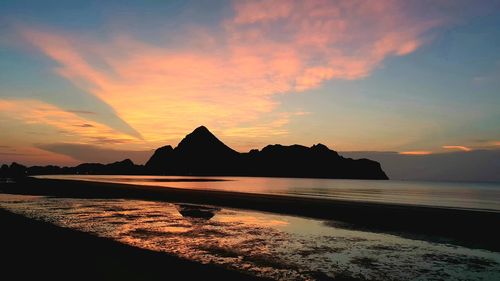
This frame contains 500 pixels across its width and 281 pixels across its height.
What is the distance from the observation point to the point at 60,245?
1467cm

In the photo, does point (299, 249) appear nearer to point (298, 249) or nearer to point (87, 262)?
point (298, 249)

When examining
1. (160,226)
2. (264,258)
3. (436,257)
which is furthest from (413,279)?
(160,226)

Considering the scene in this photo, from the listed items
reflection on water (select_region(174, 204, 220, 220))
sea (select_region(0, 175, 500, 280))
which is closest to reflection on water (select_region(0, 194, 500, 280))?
sea (select_region(0, 175, 500, 280))

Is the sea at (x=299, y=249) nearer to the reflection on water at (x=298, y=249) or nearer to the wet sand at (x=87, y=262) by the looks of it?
the reflection on water at (x=298, y=249)

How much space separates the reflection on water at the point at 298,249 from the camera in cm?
1250

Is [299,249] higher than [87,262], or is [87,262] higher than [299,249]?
[87,262]

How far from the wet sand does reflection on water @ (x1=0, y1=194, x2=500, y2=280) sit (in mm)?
1240

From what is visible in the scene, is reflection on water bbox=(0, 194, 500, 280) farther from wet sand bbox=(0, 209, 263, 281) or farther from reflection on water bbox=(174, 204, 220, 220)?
reflection on water bbox=(174, 204, 220, 220)

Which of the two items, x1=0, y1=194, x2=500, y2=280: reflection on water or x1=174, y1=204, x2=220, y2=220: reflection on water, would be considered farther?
x1=174, y1=204, x2=220, y2=220: reflection on water

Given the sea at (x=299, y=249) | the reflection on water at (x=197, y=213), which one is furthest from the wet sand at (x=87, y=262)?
the reflection on water at (x=197, y=213)

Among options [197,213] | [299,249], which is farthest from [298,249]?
[197,213]

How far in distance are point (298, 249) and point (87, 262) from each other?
8855 mm

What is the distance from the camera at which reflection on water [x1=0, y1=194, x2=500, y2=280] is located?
12.5 m

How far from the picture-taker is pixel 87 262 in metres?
11.8
